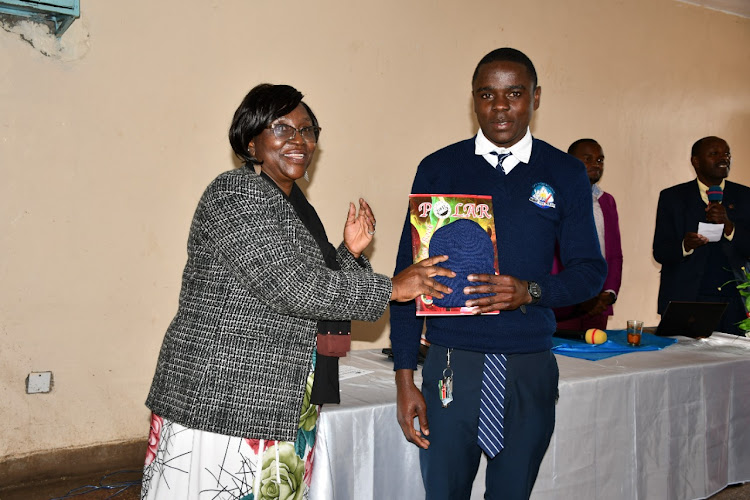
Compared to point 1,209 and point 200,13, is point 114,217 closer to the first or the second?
point 1,209

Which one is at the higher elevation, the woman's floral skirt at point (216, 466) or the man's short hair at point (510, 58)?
the man's short hair at point (510, 58)

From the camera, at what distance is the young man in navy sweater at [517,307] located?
1782mm

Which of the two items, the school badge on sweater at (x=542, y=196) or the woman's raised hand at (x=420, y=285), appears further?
the school badge on sweater at (x=542, y=196)

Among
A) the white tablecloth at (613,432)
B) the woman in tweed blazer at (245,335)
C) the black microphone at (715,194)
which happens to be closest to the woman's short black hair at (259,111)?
the woman in tweed blazer at (245,335)

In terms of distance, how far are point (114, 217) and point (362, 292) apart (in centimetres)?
297

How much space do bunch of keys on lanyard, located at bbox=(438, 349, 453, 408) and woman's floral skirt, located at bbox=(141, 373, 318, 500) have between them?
42cm

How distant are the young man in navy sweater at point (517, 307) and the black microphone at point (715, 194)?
8.06 ft

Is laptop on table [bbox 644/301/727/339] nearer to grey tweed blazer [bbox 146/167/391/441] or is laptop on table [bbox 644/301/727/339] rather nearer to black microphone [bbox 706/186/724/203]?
black microphone [bbox 706/186/724/203]

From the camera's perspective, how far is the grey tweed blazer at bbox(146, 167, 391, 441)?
1.51 metres

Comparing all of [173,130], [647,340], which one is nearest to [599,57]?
[647,340]

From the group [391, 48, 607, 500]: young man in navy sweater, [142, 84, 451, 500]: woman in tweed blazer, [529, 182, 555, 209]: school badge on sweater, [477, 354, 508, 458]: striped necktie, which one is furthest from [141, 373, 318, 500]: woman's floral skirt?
[529, 182, 555, 209]: school badge on sweater

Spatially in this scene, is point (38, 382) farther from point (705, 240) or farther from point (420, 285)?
point (705, 240)

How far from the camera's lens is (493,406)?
177cm

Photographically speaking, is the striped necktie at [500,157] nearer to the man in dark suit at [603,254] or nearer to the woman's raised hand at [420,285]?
the woman's raised hand at [420,285]
